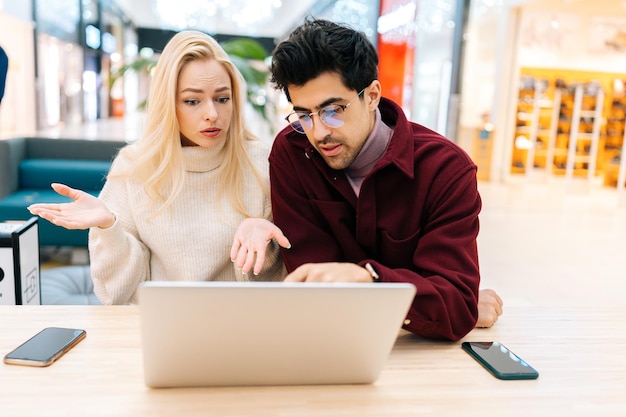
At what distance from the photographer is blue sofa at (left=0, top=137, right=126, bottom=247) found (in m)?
4.27

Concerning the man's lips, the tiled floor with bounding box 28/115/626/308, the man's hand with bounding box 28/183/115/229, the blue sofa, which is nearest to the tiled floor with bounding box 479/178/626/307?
the tiled floor with bounding box 28/115/626/308

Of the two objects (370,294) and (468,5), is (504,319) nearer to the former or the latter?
(370,294)

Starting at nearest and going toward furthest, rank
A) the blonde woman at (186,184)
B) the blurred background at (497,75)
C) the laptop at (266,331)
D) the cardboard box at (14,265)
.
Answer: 1. the laptop at (266,331)
2. the blonde woman at (186,184)
3. the cardboard box at (14,265)
4. the blurred background at (497,75)

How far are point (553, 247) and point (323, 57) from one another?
4.53 metres

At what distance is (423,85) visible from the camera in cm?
1052

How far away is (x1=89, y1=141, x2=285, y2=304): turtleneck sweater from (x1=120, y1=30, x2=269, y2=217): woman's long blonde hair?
0.03 m

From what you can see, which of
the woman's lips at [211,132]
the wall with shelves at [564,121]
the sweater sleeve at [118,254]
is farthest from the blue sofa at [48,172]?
the wall with shelves at [564,121]

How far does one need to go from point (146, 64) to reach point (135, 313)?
4286 mm

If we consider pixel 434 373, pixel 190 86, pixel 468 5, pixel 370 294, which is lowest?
pixel 434 373

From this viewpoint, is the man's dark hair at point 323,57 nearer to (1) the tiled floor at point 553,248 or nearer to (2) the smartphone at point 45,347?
(2) the smartphone at point 45,347

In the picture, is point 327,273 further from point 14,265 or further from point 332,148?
point 14,265

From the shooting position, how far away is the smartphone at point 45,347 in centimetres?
111

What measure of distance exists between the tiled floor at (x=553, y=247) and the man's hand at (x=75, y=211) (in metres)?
1.76

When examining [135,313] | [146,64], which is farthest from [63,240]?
[135,313]
